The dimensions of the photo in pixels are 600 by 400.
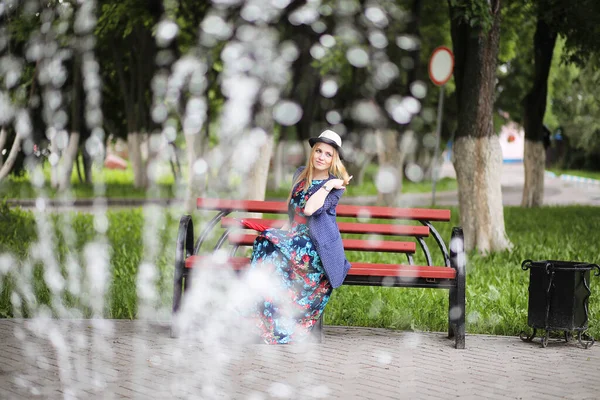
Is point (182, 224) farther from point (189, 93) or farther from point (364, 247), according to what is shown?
point (189, 93)

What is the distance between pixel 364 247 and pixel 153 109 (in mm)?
22078

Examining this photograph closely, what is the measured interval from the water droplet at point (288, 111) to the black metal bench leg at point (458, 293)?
57.3ft

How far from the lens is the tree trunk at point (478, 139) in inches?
440

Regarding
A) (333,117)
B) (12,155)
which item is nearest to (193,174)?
(12,155)

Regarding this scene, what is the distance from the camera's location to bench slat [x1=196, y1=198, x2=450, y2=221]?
22.6ft

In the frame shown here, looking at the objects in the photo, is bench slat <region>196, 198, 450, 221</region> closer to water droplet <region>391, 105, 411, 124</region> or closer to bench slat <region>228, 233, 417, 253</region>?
bench slat <region>228, 233, 417, 253</region>

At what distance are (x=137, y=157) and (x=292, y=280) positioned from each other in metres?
23.5

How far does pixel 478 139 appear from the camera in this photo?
11328mm

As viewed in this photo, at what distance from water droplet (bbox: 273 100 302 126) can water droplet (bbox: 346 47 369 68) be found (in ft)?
6.41

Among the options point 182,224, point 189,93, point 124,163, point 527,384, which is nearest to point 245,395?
point 527,384

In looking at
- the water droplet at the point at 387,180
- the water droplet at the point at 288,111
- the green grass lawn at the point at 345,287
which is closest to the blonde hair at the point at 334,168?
the green grass lawn at the point at 345,287

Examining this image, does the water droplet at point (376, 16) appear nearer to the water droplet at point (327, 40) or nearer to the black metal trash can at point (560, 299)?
the water droplet at point (327, 40)

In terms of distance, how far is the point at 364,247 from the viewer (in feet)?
23.3

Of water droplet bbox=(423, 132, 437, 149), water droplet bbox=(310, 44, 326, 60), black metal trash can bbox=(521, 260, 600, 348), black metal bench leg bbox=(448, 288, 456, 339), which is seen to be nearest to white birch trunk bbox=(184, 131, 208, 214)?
water droplet bbox=(310, 44, 326, 60)
